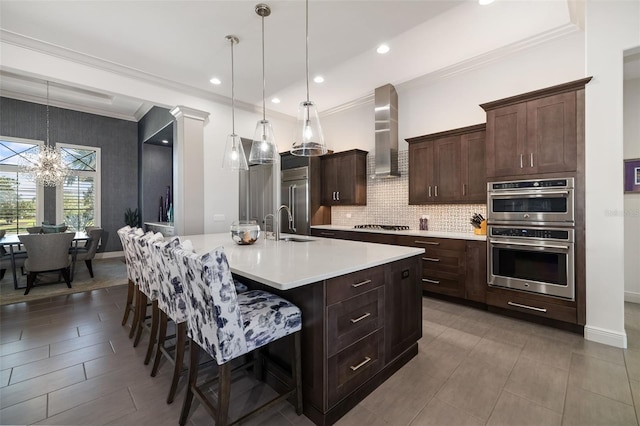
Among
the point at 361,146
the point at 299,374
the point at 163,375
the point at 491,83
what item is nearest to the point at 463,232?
the point at 491,83

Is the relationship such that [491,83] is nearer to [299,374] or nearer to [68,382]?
[299,374]

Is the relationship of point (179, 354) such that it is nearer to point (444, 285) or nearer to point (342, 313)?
point (342, 313)

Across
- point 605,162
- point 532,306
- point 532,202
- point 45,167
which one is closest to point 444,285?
point 532,306

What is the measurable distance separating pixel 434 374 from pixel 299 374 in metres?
1.07

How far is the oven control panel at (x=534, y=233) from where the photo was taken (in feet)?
8.73

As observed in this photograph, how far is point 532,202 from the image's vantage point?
2.85m

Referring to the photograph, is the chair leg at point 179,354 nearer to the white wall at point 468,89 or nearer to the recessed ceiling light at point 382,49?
the recessed ceiling light at point 382,49

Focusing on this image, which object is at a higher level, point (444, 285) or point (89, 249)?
point (89, 249)

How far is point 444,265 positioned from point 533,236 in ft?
3.23

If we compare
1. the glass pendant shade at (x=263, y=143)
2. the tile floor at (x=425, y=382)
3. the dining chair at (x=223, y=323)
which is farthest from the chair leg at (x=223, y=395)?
the glass pendant shade at (x=263, y=143)

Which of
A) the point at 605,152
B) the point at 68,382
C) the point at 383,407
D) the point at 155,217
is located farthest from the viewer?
the point at 155,217

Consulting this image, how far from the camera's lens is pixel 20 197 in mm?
5574

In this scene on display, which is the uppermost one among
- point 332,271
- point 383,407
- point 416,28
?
point 416,28

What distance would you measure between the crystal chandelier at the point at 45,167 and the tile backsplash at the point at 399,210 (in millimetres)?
5344
